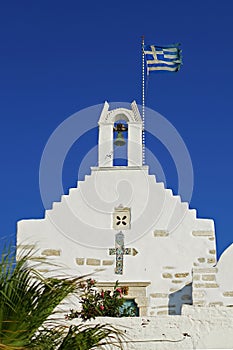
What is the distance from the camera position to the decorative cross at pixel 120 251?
1563 cm

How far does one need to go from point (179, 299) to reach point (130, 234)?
209 cm

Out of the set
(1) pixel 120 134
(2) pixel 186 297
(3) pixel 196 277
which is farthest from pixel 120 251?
(1) pixel 120 134

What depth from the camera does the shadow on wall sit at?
594 inches

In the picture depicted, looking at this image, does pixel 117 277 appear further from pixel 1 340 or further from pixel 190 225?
pixel 1 340

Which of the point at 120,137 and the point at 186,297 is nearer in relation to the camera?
the point at 186,297

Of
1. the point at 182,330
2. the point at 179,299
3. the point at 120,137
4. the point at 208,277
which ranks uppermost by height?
the point at 120,137

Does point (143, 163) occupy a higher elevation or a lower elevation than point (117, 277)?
higher

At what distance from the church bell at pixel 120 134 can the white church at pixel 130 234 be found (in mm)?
13

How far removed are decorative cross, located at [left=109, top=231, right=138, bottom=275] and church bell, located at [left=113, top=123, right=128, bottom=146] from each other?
2462 millimetres

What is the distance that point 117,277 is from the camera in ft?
51.1

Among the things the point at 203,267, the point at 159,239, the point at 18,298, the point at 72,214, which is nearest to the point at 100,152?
the point at 72,214

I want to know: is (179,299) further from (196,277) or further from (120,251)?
(120,251)

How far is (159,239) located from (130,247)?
772mm

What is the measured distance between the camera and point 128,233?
1598 centimetres
